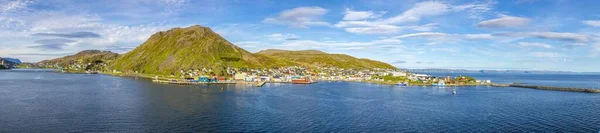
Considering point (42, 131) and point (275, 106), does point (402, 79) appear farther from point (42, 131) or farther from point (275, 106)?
point (42, 131)

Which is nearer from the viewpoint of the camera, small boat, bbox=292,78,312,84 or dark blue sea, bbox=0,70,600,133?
→ dark blue sea, bbox=0,70,600,133

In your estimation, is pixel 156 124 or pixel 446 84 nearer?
pixel 156 124

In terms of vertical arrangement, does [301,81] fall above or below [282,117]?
above

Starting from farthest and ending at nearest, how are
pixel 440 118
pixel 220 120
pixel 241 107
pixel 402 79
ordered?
pixel 402 79
pixel 241 107
pixel 440 118
pixel 220 120

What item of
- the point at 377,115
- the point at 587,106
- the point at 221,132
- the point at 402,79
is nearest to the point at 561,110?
the point at 587,106

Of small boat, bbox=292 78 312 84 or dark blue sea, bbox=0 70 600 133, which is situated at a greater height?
small boat, bbox=292 78 312 84

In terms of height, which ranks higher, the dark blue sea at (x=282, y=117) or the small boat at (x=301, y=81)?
the small boat at (x=301, y=81)

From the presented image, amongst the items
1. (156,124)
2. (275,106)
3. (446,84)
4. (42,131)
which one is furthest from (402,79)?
(42,131)

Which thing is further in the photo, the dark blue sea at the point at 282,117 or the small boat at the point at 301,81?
the small boat at the point at 301,81

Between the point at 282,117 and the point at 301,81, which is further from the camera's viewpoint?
→ the point at 301,81

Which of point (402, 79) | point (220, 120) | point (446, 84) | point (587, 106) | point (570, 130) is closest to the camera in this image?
point (570, 130)
